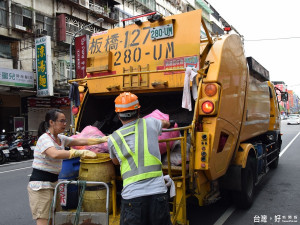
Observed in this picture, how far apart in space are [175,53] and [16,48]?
1548 cm

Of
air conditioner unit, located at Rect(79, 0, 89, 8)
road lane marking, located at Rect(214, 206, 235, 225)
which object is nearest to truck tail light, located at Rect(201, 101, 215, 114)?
road lane marking, located at Rect(214, 206, 235, 225)

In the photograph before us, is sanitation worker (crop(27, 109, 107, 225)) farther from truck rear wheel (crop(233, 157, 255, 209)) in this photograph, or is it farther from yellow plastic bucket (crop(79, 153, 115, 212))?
truck rear wheel (crop(233, 157, 255, 209))

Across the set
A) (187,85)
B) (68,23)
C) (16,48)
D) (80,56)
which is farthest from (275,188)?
(68,23)

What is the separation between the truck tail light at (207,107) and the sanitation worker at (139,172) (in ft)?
3.87

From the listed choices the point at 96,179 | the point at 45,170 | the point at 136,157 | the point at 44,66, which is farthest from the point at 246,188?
the point at 44,66

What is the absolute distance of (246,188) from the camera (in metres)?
4.43

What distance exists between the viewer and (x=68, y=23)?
20.5 meters

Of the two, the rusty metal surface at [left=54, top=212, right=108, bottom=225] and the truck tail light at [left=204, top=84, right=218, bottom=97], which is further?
the truck tail light at [left=204, top=84, right=218, bottom=97]

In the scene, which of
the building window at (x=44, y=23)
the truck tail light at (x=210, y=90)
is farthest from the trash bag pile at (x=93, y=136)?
the building window at (x=44, y=23)

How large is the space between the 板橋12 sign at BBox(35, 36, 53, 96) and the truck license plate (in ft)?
40.2

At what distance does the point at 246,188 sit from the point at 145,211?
2658 millimetres

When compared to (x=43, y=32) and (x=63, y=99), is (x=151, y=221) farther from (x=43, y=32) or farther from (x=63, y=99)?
(x=43, y=32)

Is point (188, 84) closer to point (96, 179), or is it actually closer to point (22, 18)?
point (96, 179)

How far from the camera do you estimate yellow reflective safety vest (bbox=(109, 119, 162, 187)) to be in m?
2.32
